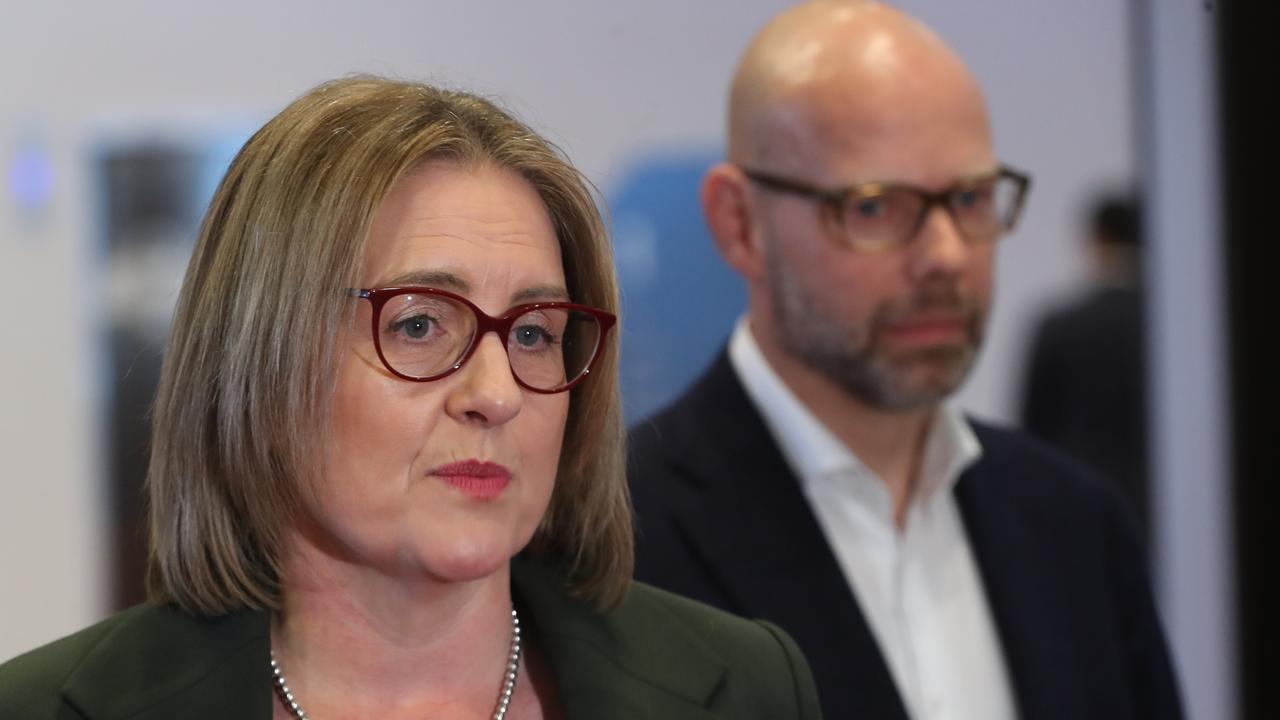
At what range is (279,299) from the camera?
152cm

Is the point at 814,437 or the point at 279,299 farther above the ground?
the point at 279,299

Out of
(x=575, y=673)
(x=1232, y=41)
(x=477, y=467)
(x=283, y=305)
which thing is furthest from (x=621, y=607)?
(x=1232, y=41)

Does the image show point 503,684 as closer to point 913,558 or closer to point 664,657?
point 664,657

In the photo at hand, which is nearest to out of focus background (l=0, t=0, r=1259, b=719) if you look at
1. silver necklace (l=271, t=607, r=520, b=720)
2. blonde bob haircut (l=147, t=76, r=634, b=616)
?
blonde bob haircut (l=147, t=76, r=634, b=616)

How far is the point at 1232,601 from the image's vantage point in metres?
4.23

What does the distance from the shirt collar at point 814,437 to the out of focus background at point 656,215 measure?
1013 mm

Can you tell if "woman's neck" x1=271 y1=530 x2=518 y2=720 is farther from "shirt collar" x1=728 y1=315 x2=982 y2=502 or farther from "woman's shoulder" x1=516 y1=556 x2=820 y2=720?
"shirt collar" x1=728 y1=315 x2=982 y2=502

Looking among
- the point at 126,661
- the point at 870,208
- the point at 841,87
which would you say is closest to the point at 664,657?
the point at 126,661

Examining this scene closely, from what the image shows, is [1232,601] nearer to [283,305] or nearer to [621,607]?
[621,607]

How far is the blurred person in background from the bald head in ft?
6.49

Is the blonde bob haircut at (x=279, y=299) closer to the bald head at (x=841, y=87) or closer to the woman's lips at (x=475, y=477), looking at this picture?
the woman's lips at (x=475, y=477)

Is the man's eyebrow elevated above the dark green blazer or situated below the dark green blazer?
above

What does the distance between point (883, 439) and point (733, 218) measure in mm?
414

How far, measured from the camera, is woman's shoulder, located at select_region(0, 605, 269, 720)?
1.55 m
